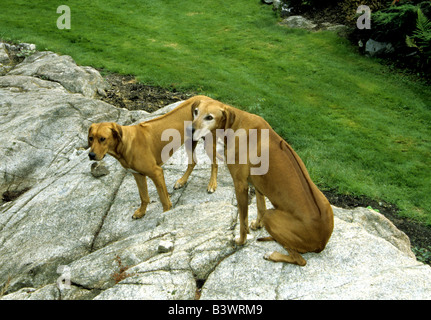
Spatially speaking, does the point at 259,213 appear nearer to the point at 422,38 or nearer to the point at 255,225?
the point at 255,225

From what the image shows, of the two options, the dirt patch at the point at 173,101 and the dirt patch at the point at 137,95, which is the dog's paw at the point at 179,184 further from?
the dirt patch at the point at 137,95

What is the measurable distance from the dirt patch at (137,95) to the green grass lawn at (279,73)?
0.53 m

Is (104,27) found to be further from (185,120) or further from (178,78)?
(185,120)

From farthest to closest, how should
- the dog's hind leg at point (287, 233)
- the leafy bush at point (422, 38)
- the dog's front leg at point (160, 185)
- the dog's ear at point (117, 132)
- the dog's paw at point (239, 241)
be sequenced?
the leafy bush at point (422, 38)
the dog's front leg at point (160, 185)
the dog's ear at point (117, 132)
the dog's paw at point (239, 241)
the dog's hind leg at point (287, 233)

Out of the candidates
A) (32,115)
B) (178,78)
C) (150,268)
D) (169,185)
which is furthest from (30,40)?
(150,268)

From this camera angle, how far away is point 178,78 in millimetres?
13219

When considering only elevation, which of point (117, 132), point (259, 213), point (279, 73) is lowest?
point (259, 213)

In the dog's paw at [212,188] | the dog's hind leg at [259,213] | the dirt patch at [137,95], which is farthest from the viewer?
the dirt patch at [137,95]

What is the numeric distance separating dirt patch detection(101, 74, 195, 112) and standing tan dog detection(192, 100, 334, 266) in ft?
21.7

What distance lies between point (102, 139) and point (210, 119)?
6.33ft

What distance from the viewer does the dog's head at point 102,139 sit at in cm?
573

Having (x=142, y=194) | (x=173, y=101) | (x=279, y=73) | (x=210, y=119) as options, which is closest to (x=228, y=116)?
(x=210, y=119)

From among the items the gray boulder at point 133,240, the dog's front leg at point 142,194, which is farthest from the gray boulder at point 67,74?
the dog's front leg at point 142,194

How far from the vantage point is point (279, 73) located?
555 inches
